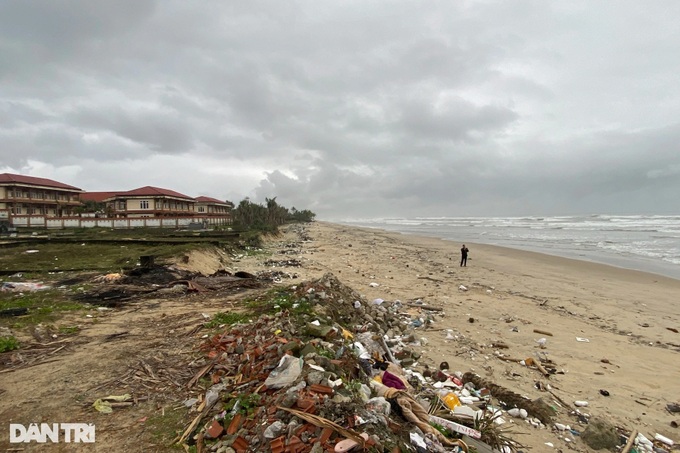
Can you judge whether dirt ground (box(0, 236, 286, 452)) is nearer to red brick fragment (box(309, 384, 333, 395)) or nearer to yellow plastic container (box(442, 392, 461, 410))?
red brick fragment (box(309, 384, 333, 395))

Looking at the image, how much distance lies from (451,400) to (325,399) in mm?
2147

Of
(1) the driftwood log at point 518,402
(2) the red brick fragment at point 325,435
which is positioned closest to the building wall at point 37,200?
(2) the red brick fragment at point 325,435

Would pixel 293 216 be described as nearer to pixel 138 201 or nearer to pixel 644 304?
pixel 138 201

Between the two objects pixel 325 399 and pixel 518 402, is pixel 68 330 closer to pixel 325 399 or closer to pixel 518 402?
pixel 325 399

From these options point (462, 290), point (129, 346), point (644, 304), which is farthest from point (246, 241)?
point (644, 304)

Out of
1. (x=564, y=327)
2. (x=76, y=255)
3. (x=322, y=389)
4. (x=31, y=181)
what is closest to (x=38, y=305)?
(x=322, y=389)

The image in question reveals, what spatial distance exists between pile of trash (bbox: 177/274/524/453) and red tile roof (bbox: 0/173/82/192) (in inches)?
2351

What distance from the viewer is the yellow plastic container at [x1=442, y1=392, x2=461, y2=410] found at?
4582 mm

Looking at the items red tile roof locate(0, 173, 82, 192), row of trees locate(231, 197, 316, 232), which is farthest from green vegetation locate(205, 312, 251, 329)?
red tile roof locate(0, 173, 82, 192)

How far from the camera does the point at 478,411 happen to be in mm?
4504

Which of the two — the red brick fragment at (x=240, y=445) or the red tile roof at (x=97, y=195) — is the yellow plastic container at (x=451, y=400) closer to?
the red brick fragment at (x=240, y=445)

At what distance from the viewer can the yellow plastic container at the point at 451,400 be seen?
4.58 metres

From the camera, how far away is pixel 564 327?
9125 millimetres

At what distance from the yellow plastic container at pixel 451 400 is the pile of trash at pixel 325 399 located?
1 cm
